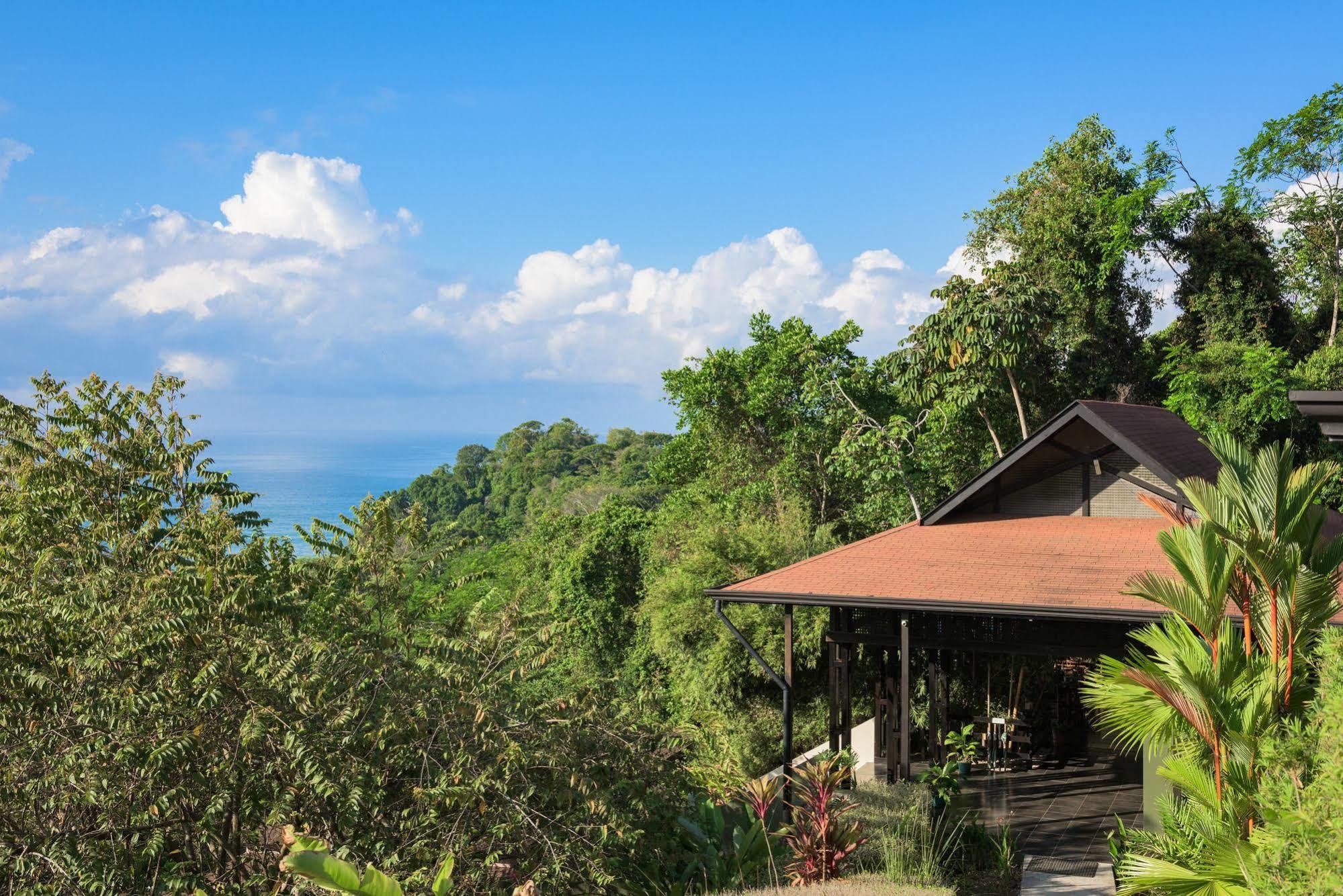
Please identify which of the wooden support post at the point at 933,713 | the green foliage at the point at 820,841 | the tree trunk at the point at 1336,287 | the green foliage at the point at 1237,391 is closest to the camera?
the green foliage at the point at 820,841

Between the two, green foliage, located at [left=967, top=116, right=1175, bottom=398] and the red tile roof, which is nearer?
the red tile roof

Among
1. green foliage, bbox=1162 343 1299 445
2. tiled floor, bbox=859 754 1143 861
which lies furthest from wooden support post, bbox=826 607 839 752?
green foliage, bbox=1162 343 1299 445

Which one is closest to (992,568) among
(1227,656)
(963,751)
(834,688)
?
(834,688)

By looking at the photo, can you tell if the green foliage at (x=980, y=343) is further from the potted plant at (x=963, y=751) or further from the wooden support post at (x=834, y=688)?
the wooden support post at (x=834, y=688)

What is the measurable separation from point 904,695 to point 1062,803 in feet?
8.85

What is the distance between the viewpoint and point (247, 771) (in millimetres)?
6973

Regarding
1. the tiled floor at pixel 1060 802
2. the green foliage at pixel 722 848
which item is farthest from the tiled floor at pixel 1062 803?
the green foliage at pixel 722 848

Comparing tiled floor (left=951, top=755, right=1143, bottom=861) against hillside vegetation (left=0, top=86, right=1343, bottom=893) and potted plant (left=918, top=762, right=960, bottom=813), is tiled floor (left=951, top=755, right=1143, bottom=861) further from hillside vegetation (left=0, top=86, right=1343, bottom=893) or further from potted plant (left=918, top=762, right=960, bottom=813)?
hillside vegetation (left=0, top=86, right=1343, bottom=893)

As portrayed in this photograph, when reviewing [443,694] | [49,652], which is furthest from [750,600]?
[49,652]

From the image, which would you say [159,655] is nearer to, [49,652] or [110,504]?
[49,652]

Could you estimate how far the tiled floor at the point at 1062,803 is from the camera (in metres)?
11.4

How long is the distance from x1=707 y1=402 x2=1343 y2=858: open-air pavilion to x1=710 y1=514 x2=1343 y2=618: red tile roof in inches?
1.1

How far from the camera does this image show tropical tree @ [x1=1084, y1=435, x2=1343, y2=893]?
6969 millimetres

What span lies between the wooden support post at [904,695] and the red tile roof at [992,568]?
2.32ft
